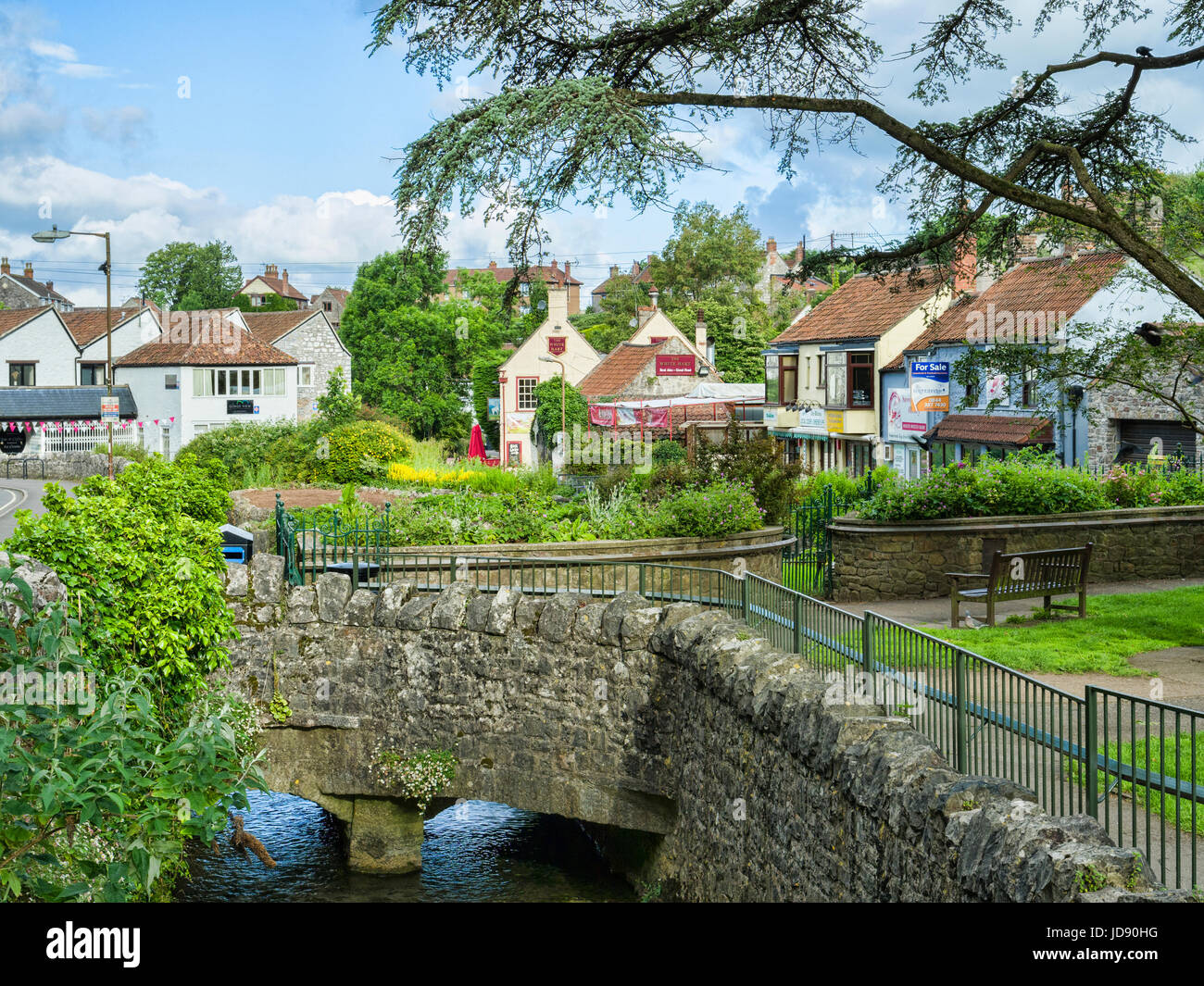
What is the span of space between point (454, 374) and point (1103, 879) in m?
66.9

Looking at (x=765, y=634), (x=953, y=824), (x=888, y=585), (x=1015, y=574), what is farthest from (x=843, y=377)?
(x=953, y=824)

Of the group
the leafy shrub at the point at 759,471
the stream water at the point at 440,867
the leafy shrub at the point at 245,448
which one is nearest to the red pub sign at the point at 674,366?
the leafy shrub at the point at 245,448

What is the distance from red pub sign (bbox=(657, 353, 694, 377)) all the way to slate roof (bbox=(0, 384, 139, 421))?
91.0 ft

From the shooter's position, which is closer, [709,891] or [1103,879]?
[1103,879]

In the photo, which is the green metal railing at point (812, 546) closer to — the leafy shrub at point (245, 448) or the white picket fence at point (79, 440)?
the leafy shrub at point (245, 448)

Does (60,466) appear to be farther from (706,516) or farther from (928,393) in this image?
(706,516)

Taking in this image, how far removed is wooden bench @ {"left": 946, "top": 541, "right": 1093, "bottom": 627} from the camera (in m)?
14.7

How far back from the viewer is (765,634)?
11312 mm

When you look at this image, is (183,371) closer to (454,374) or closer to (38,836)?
(454,374)

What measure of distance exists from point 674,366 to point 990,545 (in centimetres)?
3372

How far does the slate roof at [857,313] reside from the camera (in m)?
40.9

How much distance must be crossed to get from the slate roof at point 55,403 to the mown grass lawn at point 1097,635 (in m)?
53.8

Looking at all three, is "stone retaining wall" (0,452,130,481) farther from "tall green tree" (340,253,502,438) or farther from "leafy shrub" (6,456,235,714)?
"leafy shrub" (6,456,235,714)

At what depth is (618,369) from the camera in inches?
2331
